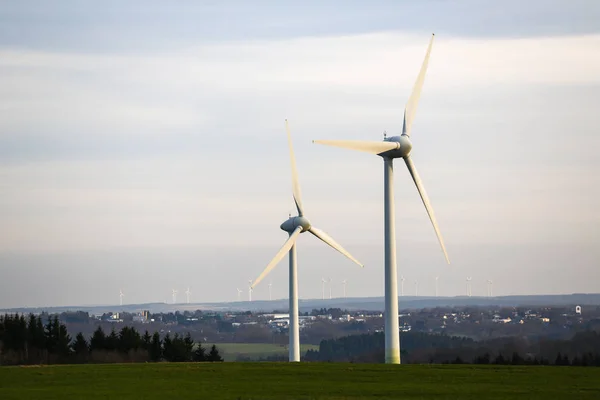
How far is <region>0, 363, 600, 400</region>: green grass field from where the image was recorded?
52.6 metres

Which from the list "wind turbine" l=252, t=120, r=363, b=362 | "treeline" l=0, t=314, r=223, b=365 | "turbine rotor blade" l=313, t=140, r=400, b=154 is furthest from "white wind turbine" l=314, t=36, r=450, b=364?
"treeline" l=0, t=314, r=223, b=365

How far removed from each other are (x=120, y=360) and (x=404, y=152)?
44.3 m

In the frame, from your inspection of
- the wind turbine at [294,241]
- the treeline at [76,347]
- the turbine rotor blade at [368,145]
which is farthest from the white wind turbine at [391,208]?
the treeline at [76,347]

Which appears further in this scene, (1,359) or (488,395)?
(1,359)

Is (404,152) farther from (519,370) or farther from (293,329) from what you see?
(293,329)

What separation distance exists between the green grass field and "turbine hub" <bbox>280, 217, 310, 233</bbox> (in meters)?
30.7

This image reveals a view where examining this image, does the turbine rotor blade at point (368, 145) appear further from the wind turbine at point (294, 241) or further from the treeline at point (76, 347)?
the treeline at point (76, 347)

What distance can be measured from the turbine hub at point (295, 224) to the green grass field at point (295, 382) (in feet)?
101

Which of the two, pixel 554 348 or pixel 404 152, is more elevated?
pixel 404 152

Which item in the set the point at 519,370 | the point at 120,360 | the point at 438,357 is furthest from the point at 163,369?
the point at 438,357

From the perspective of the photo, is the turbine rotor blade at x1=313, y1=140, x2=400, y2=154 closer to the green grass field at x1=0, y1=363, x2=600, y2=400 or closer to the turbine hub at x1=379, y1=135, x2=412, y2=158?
the turbine hub at x1=379, y1=135, x2=412, y2=158

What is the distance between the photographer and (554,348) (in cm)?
17088

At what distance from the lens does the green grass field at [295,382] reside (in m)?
52.6

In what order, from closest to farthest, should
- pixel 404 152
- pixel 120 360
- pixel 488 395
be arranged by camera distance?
pixel 488 395
pixel 404 152
pixel 120 360
